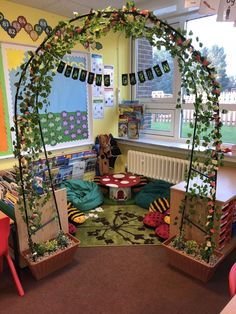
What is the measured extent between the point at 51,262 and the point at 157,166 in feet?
6.42

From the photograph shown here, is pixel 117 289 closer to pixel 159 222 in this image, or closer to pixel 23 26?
pixel 159 222

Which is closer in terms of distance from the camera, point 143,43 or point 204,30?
point 204,30

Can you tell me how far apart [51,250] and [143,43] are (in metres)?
3.24

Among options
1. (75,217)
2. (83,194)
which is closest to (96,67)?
(83,194)

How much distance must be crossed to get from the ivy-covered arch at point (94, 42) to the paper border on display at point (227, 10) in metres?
0.60

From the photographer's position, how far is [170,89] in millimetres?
3639

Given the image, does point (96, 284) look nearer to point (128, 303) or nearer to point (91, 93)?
point (128, 303)

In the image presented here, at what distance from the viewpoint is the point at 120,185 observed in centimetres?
340

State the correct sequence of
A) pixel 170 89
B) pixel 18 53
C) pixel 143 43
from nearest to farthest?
pixel 18 53 → pixel 170 89 → pixel 143 43

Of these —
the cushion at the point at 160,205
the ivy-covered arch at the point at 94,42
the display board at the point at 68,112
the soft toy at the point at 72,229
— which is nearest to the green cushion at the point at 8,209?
the ivy-covered arch at the point at 94,42

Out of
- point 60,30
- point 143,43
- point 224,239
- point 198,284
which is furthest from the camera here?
point 143,43

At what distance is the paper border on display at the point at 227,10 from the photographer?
203 centimetres

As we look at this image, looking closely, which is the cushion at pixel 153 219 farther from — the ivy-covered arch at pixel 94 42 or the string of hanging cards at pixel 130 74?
the string of hanging cards at pixel 130 74

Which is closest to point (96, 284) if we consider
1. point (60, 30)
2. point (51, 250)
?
point (51, 250)
